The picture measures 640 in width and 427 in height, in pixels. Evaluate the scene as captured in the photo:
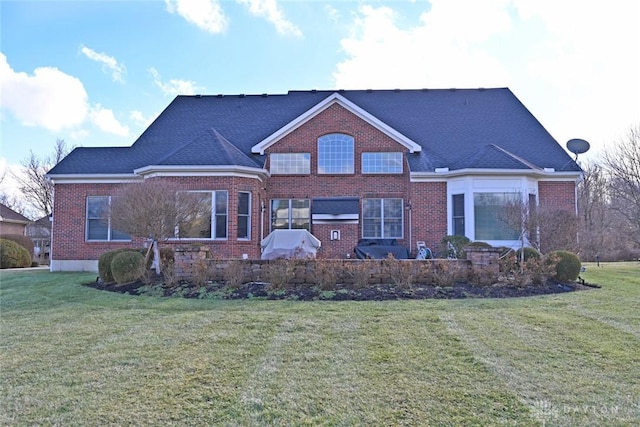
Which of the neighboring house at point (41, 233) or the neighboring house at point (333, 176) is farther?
the neighboring house at point (41, 233)

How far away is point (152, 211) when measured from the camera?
11.5 metres

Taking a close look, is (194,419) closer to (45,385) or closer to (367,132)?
(45,385)

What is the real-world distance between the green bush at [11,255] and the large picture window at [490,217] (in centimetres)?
2316

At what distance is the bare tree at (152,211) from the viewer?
11447mm

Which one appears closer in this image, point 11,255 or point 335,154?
point 335,154

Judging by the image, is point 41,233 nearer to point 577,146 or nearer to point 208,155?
point 208,155

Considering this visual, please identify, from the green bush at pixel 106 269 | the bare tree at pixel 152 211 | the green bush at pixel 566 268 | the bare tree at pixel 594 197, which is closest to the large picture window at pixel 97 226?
the bare tree at pixel 152 211

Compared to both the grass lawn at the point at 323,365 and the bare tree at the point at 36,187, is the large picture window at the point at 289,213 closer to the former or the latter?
the grass lawn at the point at 323,365

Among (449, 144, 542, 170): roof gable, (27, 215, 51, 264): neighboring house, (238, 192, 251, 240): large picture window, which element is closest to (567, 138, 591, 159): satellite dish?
(449, 144, 542, 170): roof gable

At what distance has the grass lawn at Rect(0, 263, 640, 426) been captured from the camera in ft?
12.5

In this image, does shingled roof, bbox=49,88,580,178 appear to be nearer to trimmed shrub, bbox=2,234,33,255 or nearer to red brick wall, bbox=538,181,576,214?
red brick wall, bbox=538,181,576,214

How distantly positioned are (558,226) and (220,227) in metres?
11.5

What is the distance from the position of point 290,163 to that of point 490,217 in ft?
27.3

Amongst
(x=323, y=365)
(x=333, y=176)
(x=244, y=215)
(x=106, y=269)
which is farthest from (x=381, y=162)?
(x=323, y=365)
